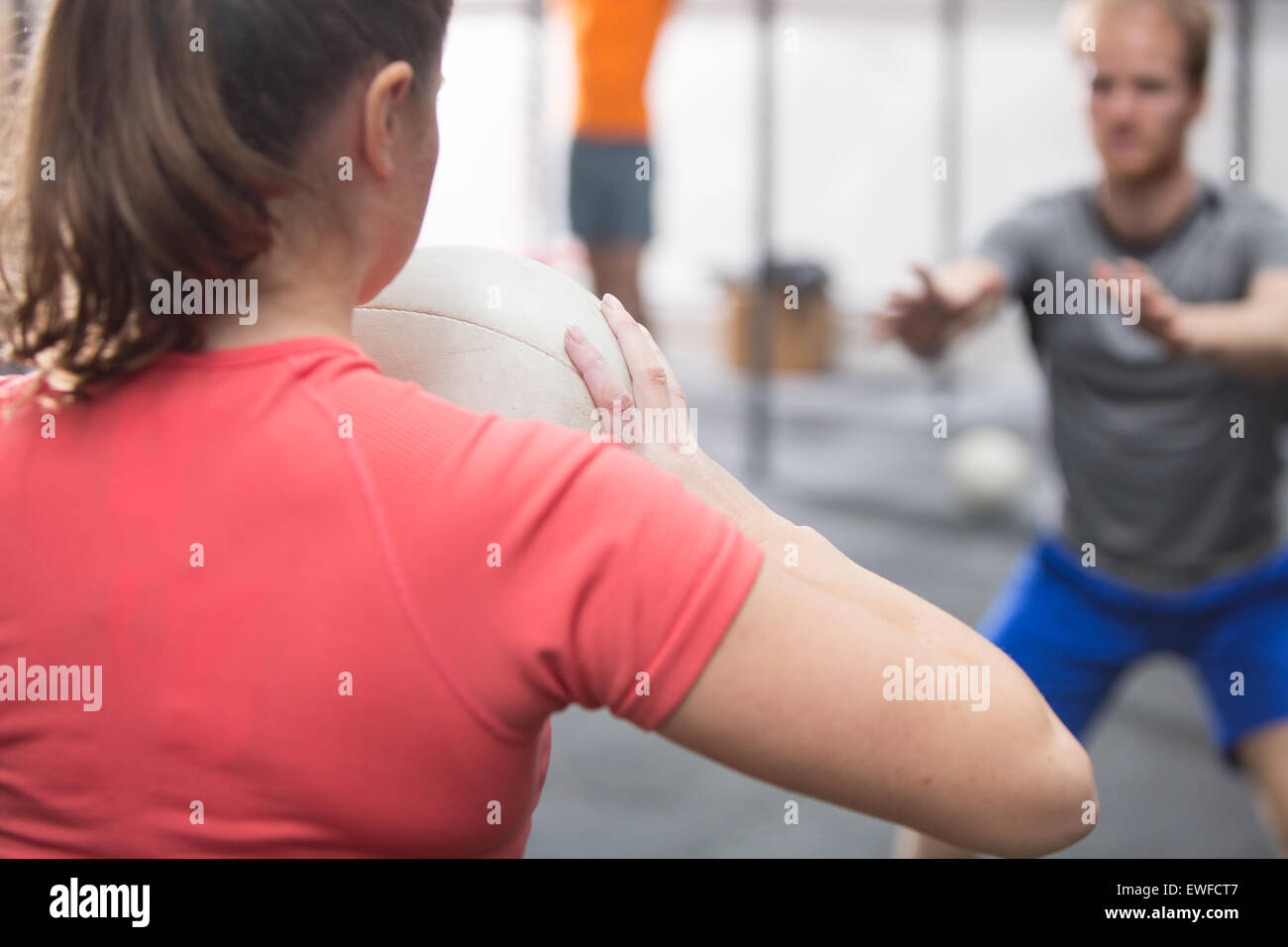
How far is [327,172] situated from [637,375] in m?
0.21

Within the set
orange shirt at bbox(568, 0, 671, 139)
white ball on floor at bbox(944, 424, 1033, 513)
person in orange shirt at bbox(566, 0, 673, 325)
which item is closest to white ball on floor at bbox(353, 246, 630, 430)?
person in orange shirt at bbox(566, 0, 673, 325)

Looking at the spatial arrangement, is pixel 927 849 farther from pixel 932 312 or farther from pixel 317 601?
pixel 317 601

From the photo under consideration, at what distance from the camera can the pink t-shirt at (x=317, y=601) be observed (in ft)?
1.71

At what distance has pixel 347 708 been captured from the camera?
540 mm

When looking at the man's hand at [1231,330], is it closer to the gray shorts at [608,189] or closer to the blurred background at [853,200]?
the blurred background at [853,200]

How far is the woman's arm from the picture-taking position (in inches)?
21.1

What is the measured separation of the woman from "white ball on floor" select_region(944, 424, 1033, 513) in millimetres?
3874

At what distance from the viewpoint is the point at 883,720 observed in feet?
1.79

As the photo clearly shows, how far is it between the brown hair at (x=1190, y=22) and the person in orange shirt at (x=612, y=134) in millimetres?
1329

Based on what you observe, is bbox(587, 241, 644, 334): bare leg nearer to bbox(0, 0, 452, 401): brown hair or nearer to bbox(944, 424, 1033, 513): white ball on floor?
bbox(944, 424, 1033, 513): white ball on floor

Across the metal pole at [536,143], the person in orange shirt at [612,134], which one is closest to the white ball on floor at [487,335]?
the person in orange shirt at [612,134]

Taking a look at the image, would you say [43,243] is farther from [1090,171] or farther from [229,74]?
[1090,171]
